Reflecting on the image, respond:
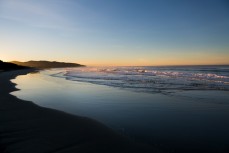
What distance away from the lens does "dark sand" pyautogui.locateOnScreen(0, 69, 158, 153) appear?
5.19 metres

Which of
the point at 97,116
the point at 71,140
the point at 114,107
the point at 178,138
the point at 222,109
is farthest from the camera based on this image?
the point at 114,107

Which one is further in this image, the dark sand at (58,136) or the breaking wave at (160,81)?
the breaking wave at (160,81)

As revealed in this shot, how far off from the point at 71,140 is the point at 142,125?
8.77ft

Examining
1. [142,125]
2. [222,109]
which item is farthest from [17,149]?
[222,109]

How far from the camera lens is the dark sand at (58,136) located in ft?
17.0

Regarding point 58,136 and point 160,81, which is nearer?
point 58,136

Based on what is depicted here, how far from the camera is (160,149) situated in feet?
17.6

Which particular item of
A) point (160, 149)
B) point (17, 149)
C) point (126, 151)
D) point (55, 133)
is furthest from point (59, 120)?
point (160, 149)

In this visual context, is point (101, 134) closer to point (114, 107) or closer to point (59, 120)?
point (59, 120)

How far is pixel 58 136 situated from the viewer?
6.00 meters

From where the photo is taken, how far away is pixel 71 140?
5734 mm

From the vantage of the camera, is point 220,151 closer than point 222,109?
Yes

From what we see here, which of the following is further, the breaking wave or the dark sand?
the breaking wave

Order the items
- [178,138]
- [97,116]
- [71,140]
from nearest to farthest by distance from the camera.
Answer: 1. [71,140]
2. [178,138]
3. [97,116]
